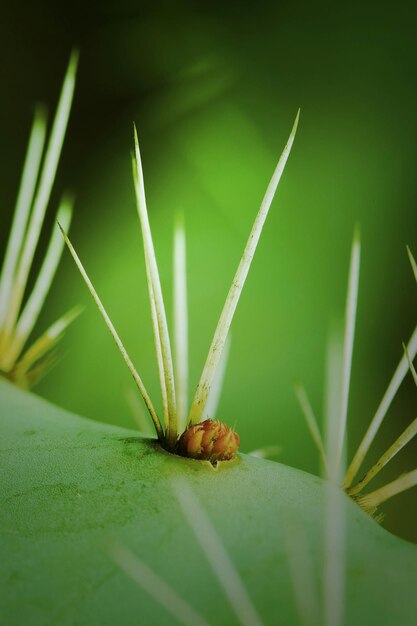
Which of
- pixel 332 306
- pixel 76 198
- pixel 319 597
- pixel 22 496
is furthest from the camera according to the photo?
pixel 76 198

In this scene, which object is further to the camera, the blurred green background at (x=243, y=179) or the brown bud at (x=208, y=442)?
the blurred green background at (x=243, y=179)

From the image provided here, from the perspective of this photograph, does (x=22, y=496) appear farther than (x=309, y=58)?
No

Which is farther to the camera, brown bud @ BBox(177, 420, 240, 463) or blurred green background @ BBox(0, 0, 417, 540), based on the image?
blurred green background @ BBox(0, 0, 417, 540)

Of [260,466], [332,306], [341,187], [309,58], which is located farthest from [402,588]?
[309,58]

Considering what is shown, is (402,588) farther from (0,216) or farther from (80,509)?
(0,216)
